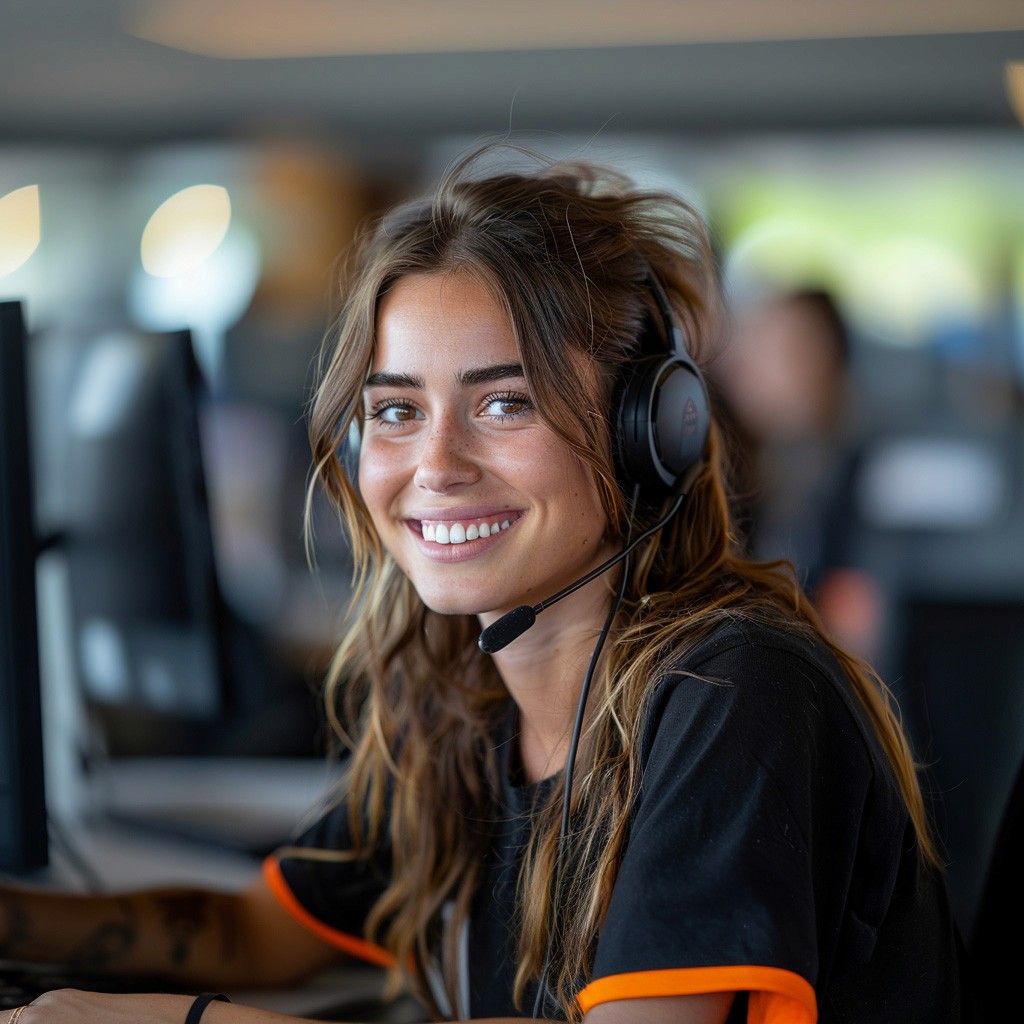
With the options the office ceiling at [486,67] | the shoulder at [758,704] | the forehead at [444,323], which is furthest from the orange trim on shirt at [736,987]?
the office ceiling at [486,67]

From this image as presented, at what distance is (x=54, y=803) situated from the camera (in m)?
1.46

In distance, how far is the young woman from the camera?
2.27ft

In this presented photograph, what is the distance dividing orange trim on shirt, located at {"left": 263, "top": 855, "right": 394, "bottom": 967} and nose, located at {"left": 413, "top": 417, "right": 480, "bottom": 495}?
487 millimetres

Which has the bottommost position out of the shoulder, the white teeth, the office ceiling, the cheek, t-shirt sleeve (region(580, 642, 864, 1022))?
t-shirt sleeve (region(580, 642, 864, 1022))

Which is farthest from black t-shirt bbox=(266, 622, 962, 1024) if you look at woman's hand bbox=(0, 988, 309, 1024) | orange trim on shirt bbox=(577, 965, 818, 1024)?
woman's hand bbox=(0, 988, 309, 1024)

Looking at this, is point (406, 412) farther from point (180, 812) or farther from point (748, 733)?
point (180, 812)

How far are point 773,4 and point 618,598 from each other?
7.14 feet

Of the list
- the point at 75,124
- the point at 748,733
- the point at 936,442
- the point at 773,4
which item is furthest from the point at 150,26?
the point at 936,442

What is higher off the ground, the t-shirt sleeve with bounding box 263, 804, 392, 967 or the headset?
the headset

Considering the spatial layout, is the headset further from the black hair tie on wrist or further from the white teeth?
the black hair tie on wrist

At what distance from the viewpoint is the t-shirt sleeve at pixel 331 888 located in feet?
3.67

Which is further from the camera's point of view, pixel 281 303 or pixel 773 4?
pixel 281 303

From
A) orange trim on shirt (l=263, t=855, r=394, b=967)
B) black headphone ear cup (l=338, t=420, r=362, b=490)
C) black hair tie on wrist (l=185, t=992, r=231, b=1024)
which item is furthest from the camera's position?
orange trim on shirt (l=263, t=855, r=394, b=967)

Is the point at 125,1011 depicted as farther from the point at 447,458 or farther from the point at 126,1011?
the point at 447,458
